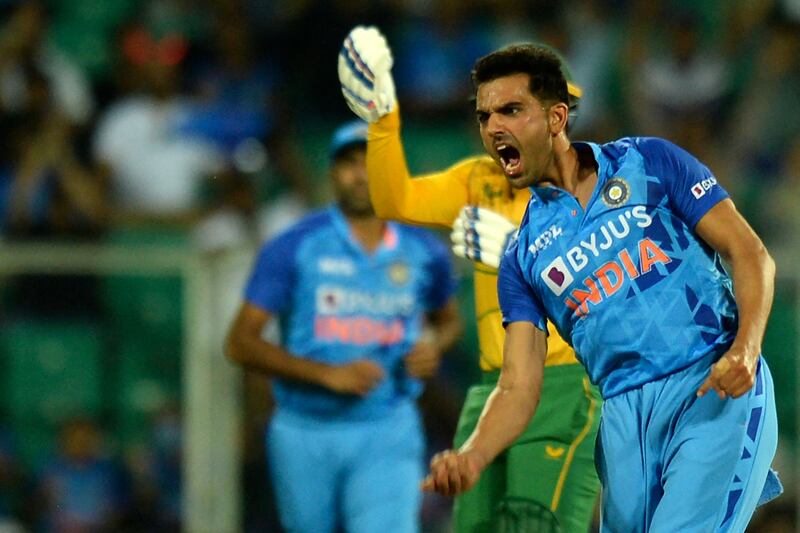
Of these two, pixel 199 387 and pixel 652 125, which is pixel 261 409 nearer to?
pixel 199 387

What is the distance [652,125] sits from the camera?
9547 mm

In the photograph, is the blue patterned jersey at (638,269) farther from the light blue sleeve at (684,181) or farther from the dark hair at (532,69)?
the dark hair at (532,69)

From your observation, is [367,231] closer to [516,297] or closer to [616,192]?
[516,297]

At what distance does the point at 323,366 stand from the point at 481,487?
1.59 m

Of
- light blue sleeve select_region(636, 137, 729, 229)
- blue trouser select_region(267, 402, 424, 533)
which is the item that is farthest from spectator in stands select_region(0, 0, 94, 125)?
light blue sleeve select_region(636, 137, 729, 229)

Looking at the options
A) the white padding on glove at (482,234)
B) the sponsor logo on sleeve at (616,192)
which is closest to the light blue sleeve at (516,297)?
the sponsor logo on sleeve at (616,192)

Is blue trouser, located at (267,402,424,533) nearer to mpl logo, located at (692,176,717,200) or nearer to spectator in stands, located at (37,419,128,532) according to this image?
spectator in stands, located at (37,419,128,532)

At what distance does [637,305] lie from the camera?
3.65 meters

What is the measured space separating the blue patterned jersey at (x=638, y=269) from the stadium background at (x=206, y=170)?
4.05 metres

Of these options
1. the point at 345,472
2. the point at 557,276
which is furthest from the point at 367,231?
the point at 557,276

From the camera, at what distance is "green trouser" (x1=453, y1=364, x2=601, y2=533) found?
4.50 meters

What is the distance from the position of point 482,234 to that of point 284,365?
1.75m

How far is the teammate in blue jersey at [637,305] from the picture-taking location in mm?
3590

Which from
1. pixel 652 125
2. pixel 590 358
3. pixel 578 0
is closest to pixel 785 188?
pixel 652 125
